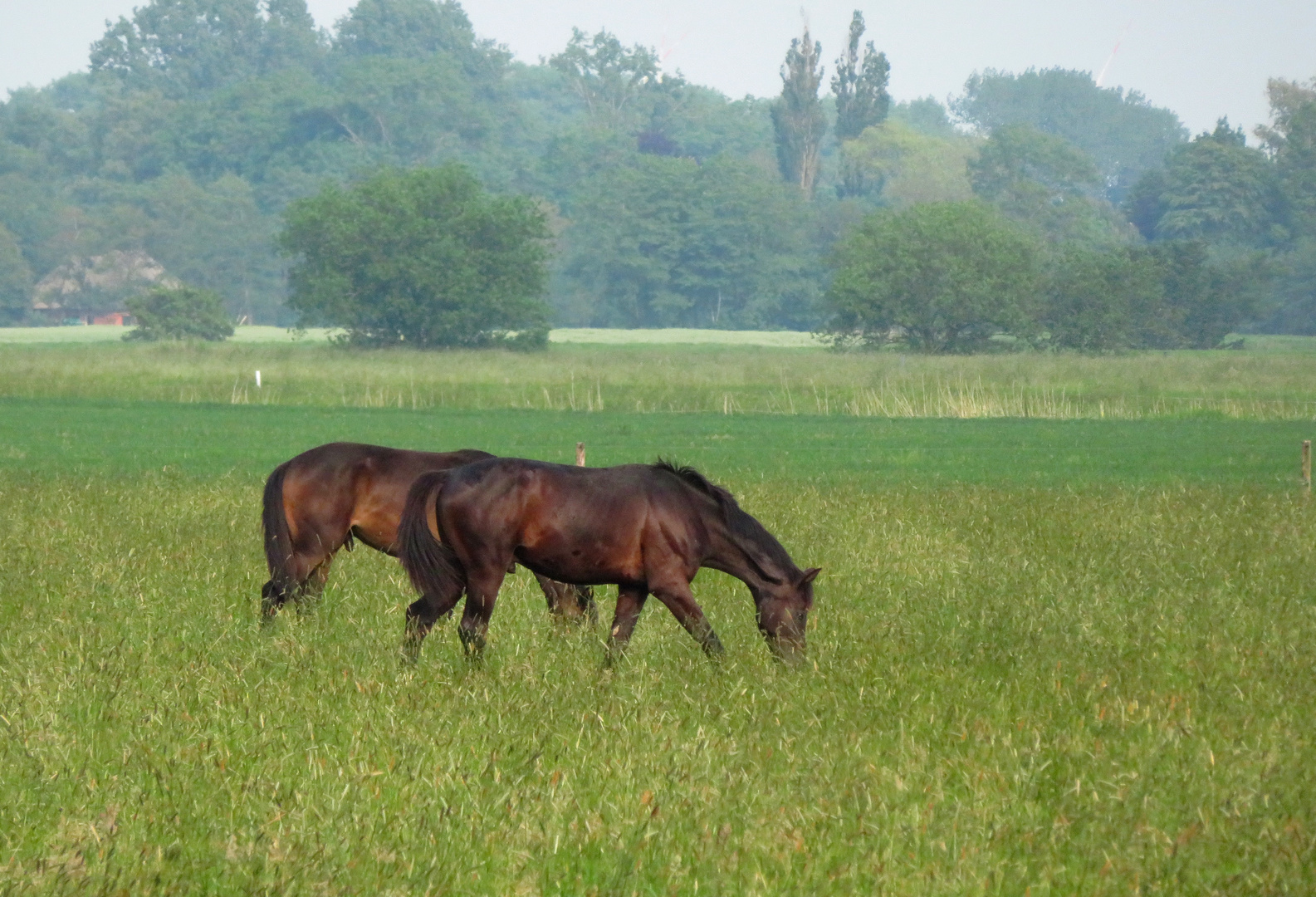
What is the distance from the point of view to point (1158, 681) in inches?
361

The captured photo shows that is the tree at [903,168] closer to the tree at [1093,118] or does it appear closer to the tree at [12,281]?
the tree at [1093,118]

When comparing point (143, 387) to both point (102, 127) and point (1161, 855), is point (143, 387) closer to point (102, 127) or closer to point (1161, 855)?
point (1161, 855)

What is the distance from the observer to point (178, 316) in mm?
79750

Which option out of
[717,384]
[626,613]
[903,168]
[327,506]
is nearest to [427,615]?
[626,613]

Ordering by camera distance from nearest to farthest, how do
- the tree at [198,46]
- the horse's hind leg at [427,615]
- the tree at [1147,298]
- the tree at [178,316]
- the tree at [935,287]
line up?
the horse's hind leg at [427,615] < the tree at [935,287] < the tree at [1147,298] < the tree at [178,316] < the tree at [198,46]

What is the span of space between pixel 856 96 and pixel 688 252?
3223 cm

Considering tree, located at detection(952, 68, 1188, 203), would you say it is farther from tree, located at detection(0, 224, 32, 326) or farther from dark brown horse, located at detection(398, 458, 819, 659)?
dark brown horse, located at detection(398, 458, 819, 659)

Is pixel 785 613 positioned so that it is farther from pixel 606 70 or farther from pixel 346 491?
pixel 606 70

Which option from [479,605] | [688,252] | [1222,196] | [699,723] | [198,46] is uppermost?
[198,46]

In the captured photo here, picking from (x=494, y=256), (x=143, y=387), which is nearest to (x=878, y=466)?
(x=143, y=387)

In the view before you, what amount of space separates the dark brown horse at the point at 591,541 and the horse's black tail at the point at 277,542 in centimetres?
169

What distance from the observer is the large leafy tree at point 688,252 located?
10462 centimetres

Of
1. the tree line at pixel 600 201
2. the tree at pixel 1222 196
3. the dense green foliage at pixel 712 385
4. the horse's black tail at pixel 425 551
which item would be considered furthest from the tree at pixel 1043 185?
the horse's black tail at pixel 425 551

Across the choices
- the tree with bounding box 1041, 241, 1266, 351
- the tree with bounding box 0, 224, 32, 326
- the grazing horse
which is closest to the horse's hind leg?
the grazing horse
